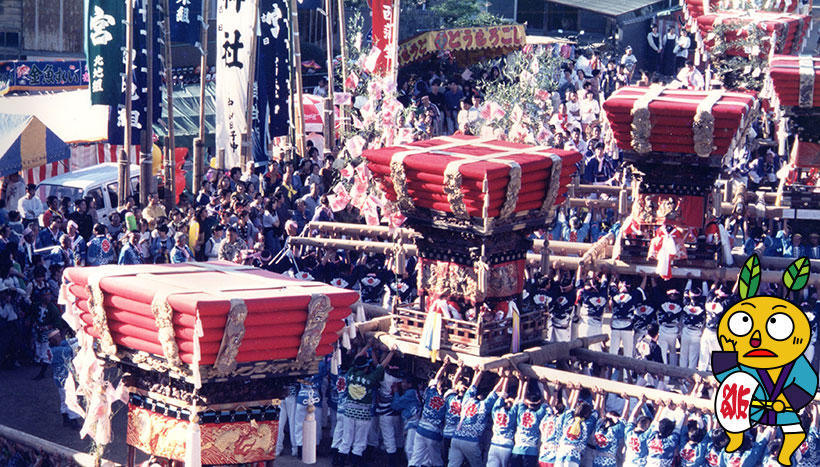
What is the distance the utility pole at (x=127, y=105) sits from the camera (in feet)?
77.7

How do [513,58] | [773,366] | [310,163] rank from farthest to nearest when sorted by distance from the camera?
[513,58], [310,163], [773,366]

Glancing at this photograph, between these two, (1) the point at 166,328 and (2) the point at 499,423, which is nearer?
(1) the point at 166,328

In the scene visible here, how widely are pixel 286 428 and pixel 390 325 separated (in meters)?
2.04

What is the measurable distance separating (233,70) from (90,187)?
11.5 ft

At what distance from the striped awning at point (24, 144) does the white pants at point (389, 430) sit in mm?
10340

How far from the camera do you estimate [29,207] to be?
24.0 m

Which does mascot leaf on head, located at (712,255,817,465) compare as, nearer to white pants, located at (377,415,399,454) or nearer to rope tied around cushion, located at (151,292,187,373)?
rope tied around cushion, located at (151,292,187,373)

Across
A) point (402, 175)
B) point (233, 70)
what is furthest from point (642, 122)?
point (233, 70)

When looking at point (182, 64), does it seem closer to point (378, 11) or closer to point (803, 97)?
point (378, 11)

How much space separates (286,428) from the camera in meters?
18.6

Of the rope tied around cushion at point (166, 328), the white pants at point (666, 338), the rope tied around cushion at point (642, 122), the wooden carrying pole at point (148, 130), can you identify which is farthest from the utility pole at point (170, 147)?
the rope tied around cushion at point (166, 328)

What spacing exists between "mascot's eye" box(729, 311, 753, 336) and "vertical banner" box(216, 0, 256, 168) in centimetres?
1545

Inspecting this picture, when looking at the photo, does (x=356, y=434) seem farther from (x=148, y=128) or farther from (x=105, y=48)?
(x=105, y=48)

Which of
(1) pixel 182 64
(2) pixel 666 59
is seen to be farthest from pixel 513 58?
(1) pixel 182 64
